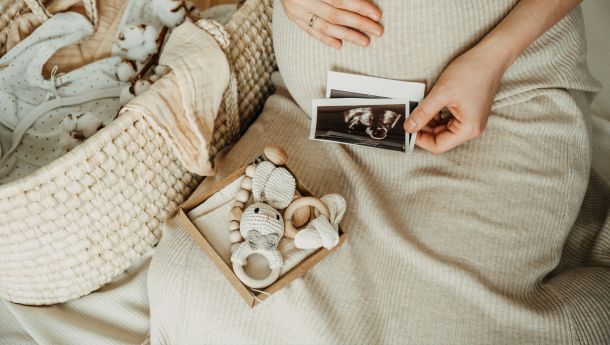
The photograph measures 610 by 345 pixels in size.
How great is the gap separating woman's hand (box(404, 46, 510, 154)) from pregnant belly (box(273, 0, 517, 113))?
4 cm

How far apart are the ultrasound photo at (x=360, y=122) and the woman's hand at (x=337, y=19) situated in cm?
13

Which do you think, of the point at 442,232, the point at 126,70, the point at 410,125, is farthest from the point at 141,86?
the point at 442,232

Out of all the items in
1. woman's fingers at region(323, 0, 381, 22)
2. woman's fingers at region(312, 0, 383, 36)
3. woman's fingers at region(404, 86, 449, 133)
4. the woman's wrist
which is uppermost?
woman's fingers at region(323, 0, 381, 22)

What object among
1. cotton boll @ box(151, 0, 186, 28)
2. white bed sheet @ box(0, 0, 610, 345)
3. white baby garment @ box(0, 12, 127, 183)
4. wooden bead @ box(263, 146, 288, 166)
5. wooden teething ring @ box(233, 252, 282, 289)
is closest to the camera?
wooden teething ring @ box(233, 252, 282, 289)

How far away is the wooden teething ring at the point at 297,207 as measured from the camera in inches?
27.8

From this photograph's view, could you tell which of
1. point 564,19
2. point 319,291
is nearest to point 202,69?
point 319,291

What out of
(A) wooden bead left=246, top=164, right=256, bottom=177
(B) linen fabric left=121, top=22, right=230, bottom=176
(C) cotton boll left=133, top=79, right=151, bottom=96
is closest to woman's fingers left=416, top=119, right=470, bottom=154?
(A) wooden bead left=246, top=164, right=256, bottom=177

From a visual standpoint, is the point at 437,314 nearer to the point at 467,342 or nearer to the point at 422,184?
the point at 467,342

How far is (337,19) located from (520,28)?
321 millimetres

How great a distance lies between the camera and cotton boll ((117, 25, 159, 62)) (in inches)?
44.3

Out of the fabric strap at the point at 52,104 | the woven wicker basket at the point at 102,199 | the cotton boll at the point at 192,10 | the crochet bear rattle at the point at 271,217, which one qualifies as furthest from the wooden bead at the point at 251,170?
the cotton boll at the point at 192,10

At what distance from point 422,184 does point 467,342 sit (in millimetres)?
287

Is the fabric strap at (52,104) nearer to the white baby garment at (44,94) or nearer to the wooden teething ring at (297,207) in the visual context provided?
Result: the white baby garment at (44,94)

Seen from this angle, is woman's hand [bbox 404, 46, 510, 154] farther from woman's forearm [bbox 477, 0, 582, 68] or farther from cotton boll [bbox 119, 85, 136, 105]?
cotton boll [bbox 119, 85, 136, 105]
